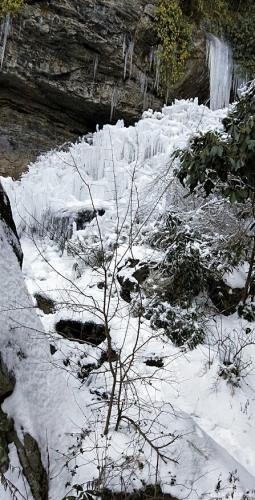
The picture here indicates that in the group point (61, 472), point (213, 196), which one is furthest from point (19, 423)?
point (213, 196)

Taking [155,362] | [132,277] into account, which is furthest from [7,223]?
[132,277]

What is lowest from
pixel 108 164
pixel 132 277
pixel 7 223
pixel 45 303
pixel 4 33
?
pixel 45 303

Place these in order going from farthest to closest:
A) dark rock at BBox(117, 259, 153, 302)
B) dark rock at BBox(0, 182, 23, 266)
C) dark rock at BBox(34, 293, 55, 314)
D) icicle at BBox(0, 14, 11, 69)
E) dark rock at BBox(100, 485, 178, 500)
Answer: icicle at BBox(0, 14, 11, 69), dark rock at BBox(117, 259, 153, 302), dark rock at BBox(34, 293, 55, 314), dark rock at BBox(0, 182, 23, 266), dark rock at BBox(100, 485, 178, 500)

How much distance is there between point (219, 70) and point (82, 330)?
8532 millimetres

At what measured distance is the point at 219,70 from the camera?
1156 cm

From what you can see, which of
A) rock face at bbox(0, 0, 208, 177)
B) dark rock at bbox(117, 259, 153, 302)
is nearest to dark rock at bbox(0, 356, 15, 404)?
dark rock at bbox(117, 259, 153, 302)

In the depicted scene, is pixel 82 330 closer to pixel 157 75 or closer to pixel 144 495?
pixel 144 495

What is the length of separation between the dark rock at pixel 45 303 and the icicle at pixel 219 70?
7233 mm

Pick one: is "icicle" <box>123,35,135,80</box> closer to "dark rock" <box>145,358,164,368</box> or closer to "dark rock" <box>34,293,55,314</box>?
"dark rock" <box>34,293,55,314</box>

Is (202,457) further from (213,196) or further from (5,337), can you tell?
(213,196)

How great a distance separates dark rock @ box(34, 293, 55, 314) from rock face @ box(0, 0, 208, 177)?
5.83 m

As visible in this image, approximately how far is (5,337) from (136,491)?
4.18ft

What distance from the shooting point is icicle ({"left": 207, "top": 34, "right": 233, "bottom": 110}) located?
37.4 feet

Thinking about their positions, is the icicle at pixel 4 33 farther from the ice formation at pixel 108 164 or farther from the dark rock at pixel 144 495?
the dark rock at pixel 144 495
